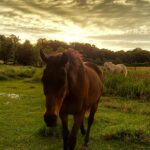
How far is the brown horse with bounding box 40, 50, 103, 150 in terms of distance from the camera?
4.13 metres

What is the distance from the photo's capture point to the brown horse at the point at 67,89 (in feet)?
13.6

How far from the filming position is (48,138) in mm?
7098

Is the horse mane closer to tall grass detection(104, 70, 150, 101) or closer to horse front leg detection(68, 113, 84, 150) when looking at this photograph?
horse front leg detection(68, 113, 84, 150)

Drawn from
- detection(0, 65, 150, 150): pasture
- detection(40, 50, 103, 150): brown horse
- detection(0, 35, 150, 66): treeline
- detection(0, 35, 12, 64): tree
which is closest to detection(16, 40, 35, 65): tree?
detection(0, 35, 150, 66): treeline

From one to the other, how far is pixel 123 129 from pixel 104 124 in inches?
58.6

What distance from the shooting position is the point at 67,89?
4594mm

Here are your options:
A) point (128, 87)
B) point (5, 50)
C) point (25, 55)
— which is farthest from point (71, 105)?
point (5, 50)

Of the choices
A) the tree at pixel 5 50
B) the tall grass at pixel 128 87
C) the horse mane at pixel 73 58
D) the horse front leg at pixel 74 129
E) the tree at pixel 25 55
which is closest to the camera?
the horse mane at pixel 73 58

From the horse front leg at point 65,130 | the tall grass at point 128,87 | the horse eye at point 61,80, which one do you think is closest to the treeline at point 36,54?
the tall grass at point 128,87

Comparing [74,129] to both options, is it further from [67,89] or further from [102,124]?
[102,124]

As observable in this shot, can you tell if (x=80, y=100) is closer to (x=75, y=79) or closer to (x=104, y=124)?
(x=75, y=79)

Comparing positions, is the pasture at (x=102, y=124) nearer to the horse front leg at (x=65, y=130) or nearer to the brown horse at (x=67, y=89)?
the horse front leg at (x=65, y=130)

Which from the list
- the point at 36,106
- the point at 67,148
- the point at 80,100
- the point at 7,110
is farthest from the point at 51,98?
the point at 36,106

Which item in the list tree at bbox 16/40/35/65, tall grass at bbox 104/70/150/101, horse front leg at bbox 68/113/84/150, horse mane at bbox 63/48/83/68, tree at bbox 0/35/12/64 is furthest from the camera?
tree at bbox 0/35/12/64
